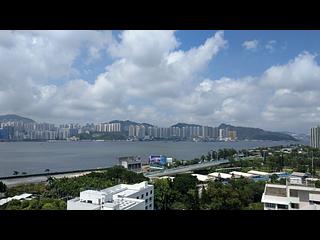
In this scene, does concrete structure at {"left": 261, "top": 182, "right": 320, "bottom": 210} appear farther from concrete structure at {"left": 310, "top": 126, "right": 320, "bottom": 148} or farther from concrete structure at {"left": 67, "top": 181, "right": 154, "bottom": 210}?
concrete structure at {"left": 310, "top": 126, "right": 320, "bottom": 148}

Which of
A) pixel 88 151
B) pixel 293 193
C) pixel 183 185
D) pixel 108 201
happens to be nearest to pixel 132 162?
pixel 88 151

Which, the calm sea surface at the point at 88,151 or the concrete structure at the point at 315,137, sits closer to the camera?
the concrete structure at the point at 315,137

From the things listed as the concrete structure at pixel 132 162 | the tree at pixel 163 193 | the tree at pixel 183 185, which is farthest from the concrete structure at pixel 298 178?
the concrete structure at pixel 132 162

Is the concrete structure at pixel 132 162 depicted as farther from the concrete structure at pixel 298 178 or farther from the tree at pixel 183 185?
the concrete structure at pixel 298 178

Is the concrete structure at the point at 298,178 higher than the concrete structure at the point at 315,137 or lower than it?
lower

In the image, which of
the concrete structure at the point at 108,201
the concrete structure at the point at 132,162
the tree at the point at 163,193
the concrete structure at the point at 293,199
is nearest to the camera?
the concrete structure at the point at 108,201

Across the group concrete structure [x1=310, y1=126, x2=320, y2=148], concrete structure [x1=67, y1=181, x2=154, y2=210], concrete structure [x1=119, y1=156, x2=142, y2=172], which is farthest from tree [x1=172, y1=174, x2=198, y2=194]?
concrete structure [x1=119, y1=156, x2=142, y2=172]
